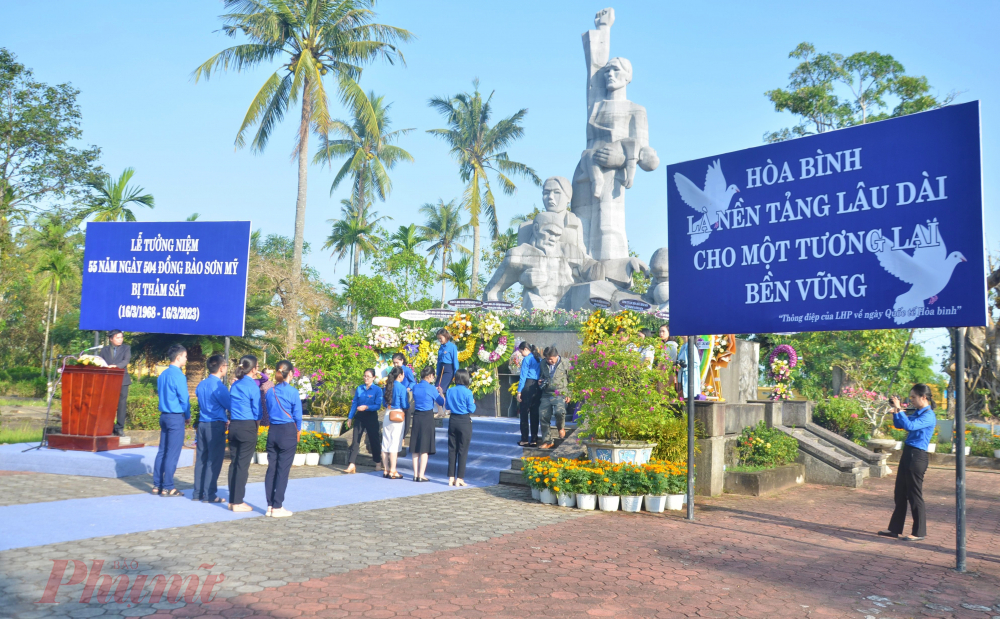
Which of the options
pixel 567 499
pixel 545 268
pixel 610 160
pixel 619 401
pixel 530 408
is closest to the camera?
pixel 567 499

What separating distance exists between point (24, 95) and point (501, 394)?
22212 mm

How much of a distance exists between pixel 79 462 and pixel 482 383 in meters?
7.26

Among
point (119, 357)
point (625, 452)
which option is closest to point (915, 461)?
point (625, 452)

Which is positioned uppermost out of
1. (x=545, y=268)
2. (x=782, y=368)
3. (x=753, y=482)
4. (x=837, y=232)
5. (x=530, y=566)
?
(x=545, y=268)

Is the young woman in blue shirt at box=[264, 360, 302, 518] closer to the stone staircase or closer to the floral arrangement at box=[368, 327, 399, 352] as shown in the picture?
the floral arrangement at box=[368, 327, 399, 352]

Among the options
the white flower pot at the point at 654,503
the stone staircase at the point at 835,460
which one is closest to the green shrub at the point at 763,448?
the stone staircase at the point at 835,460

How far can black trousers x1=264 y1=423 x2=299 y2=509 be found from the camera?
820cm

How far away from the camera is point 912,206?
745cm

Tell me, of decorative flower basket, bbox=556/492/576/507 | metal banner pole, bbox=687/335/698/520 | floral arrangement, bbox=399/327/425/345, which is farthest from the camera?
floral arrangement, bbox=399/327/425/345

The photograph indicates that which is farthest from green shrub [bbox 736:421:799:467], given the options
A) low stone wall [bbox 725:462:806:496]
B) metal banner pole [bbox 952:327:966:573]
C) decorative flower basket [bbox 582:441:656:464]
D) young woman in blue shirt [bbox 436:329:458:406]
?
metal banner pole [bbox 952:327:966:573]

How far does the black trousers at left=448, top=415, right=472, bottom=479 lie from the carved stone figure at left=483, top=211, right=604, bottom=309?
9.46 meters

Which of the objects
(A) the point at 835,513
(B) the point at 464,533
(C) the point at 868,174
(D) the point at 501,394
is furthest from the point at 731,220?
(D) the point at 501,394

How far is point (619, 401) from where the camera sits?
9.89 meters

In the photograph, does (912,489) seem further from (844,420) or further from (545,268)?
(545,268)
